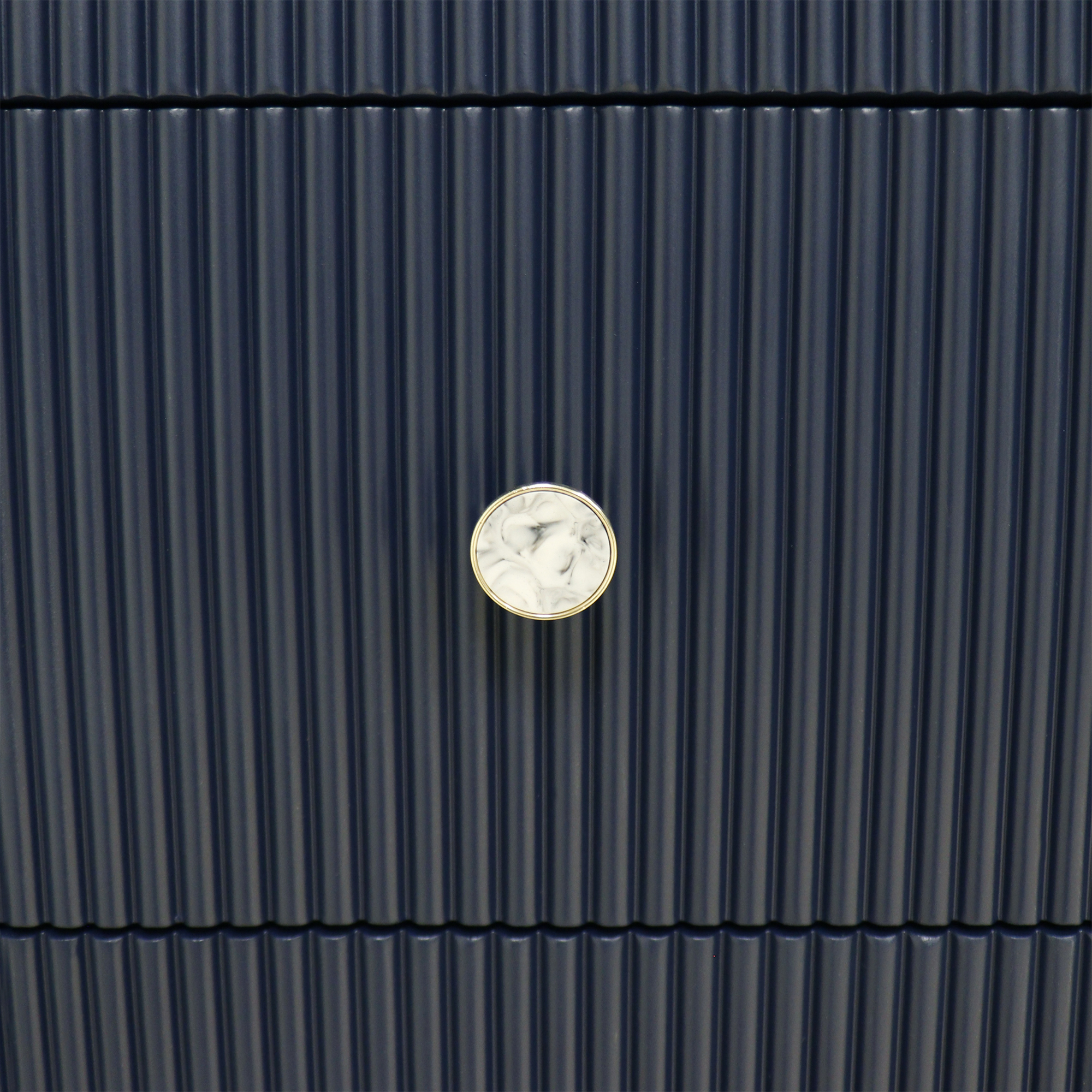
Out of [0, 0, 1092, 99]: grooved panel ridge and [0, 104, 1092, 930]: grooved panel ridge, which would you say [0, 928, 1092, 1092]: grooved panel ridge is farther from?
[0, 0, 1092, 99]: grooved panel ridge

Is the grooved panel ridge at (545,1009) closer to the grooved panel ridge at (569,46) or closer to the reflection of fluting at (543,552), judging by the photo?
the reflection of fluting at (543,552)

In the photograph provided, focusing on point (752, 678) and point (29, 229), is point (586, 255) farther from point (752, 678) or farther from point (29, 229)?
point (29, 229)

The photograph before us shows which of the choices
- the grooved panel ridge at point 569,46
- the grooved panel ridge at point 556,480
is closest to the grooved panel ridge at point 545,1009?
the grooved panel ridge at point 556,480

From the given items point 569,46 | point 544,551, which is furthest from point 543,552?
point 569,46

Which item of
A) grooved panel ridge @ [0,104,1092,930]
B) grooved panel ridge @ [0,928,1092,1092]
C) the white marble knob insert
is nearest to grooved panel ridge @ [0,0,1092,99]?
grooved panel ridge @ [0,104,1092,930]

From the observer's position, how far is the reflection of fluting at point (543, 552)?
84cm

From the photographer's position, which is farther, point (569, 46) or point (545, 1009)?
point (545, 1009)

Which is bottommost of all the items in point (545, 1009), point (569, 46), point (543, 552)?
point (545, 1009)

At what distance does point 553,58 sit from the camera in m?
0.83

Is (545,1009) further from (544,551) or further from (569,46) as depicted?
(569,46)

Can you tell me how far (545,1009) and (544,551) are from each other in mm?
544

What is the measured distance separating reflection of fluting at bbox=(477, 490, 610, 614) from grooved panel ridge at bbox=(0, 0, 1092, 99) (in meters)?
0.43

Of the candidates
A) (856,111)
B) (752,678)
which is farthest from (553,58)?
(752,678)

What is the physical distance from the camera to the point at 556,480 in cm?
87
